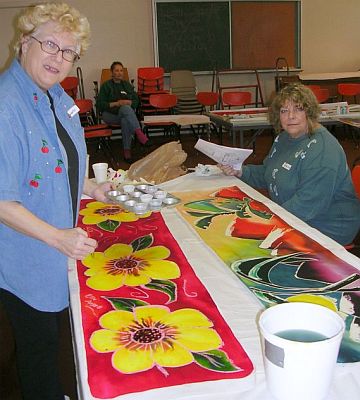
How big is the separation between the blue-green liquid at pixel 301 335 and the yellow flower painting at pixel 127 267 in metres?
0.49

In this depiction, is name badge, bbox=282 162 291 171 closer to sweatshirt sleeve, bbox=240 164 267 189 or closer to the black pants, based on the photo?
sweatshirt sleeve, bbox=240 164 267 189

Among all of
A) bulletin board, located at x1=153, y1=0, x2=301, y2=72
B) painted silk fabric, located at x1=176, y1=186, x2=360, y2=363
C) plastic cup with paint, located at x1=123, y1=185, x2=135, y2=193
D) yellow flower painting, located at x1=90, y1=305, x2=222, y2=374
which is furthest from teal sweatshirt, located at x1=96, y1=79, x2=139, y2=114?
yellow flower painting, located at x1=90, y1=305, x2=222, y2=374

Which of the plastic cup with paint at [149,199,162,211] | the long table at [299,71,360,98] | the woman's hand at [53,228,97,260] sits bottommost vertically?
the plastic cup with paint at [149,199,162,211]

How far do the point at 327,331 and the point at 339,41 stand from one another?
8.16 m

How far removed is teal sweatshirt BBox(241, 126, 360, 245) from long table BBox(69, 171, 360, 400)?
0.18 metres

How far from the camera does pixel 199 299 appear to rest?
113 centimetres

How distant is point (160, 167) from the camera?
2.50 metres

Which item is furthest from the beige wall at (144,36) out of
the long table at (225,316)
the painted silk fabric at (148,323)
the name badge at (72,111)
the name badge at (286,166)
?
the painted silk fabric at (148,323)

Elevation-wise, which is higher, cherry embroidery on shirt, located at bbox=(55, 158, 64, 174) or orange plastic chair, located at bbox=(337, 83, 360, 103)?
orange plastic chair, located at bbox=(337, 83, 360, 103)

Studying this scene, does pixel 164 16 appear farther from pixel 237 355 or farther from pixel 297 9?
pixel 237 355

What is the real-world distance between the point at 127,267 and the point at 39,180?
34 centimetres

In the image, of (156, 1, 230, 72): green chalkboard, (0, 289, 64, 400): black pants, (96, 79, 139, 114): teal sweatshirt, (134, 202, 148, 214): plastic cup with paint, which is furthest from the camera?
(156, 1, 230, 72): green chalkboard

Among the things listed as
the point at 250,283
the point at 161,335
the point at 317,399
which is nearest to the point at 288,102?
the point at 250,283

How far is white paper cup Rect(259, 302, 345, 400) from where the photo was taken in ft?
2.31
